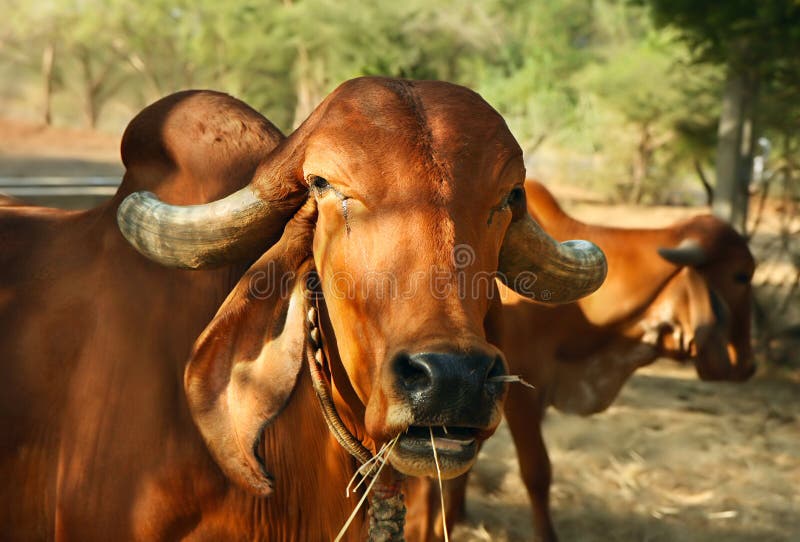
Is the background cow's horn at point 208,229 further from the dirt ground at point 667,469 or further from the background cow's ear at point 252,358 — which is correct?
the dirt ground at point 667,469

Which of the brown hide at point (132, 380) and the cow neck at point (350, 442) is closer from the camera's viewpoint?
the cow neck at point (350, 442)

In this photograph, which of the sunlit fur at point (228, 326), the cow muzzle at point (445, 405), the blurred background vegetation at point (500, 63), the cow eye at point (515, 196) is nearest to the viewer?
the cow muzzle at point (445, 405)

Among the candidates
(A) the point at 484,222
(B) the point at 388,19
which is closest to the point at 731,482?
(A) the point at 484,222

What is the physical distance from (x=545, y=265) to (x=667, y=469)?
4.44 metres

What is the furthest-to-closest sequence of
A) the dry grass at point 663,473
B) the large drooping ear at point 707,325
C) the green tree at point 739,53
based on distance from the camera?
the green tree at point 739,53
the large drooping ear at point 707,325
the dry grass at point 663,473

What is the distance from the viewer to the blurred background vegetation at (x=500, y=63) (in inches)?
384

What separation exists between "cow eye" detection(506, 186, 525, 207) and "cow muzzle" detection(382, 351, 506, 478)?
1.87 feet

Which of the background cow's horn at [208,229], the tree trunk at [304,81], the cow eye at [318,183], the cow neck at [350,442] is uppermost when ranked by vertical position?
the tree trunk at [304,81]

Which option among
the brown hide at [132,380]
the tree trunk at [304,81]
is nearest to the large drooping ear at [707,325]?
the brown hide at [132,380]

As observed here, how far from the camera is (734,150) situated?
1019 cm

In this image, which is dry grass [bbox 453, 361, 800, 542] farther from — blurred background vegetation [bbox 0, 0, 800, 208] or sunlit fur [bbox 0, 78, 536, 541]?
sunlit fur [bbox 0, 78, 536, 541]

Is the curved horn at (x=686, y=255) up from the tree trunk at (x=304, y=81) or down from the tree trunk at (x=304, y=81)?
down

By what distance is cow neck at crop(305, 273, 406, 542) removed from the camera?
104 inches

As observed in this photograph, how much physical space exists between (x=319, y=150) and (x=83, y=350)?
42.9 inches
